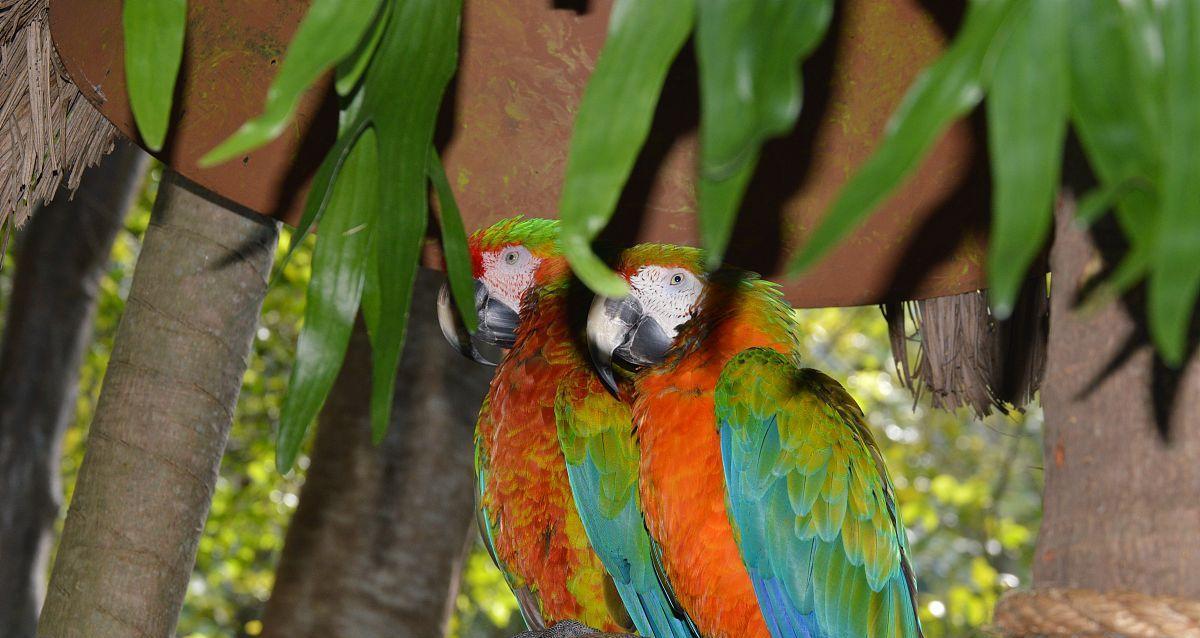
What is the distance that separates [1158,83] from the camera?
18.0 inches

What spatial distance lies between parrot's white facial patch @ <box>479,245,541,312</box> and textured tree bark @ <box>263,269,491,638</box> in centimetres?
91

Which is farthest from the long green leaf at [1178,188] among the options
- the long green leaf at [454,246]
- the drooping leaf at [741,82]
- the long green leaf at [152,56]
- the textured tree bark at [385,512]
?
the textured tree bark at [385,512]

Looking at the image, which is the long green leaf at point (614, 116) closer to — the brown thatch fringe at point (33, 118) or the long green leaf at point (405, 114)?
the long green leaf at point (405, 114)

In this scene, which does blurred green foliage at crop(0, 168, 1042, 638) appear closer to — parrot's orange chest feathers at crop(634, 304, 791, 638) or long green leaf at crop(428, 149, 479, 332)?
parrot's orange chest feathers at crop(634, 304, 791, 638)

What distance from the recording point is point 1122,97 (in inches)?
18.9

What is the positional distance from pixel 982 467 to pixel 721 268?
6378 mm

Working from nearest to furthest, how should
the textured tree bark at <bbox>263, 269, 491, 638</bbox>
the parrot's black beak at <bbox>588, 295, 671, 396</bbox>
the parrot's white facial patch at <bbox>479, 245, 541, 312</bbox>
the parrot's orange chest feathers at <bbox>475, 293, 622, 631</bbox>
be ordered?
the parrot's black beak at <bbox>588, 295, 671, 396</bbox>
the parrot's orange chest feathers at <bbox>475, 293, 622, 631</bbox>
the parrot's white facial patch at <bbox>479, 245, 541, 312</bbox>
the textured tree bark at <bbox>263, 269, 491, 638</bbox>

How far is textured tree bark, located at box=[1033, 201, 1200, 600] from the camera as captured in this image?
23.5 inches

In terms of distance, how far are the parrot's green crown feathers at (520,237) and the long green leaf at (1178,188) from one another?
1165 millimetres

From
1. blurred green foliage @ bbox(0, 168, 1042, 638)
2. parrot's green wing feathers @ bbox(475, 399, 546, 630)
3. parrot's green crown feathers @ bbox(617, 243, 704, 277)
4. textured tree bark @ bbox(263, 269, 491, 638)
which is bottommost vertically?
blurred green foliage @ bbox(0, 168, 1042, 638)

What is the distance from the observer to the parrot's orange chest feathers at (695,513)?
4.45 ft

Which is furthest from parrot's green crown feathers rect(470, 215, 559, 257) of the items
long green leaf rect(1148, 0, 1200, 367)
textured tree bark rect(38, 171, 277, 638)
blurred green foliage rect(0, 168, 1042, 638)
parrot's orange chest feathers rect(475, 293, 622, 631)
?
blurred green foliage rect(0, 168, 1042, 638)

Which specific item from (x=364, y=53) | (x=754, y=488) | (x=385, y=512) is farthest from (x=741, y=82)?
(x=385, y=512)

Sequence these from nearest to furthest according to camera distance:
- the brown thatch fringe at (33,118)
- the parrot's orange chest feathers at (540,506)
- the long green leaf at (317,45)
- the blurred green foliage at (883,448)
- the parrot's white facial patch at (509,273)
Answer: the long green leaf at (317,45) < the brown thatch fringe at (33,118) < the parrot's orange chest feathers at (540,506) < the parrot's white facial patch at (509,273) < the blurred green foliage at (883,448)
